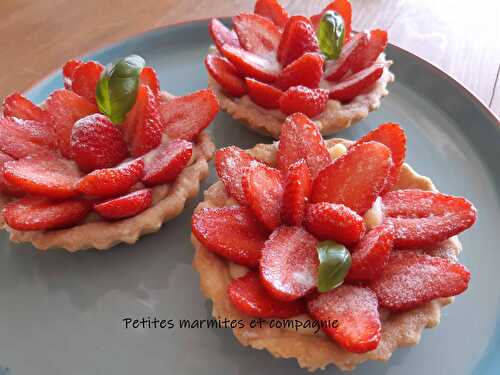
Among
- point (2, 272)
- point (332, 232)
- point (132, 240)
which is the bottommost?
point (2, 272)

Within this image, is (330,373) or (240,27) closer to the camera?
(330,373)

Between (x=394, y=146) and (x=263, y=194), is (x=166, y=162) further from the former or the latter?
(x=394, y=146)

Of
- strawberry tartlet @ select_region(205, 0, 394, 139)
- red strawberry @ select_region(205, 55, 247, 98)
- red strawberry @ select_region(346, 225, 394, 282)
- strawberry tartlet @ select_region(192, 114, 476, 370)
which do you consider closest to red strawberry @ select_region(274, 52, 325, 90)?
strawberry tartlet @ select_region(205, 0, 394, 139)

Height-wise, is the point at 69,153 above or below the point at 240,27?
below

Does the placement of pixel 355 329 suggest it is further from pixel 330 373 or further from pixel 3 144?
pixel 3 144

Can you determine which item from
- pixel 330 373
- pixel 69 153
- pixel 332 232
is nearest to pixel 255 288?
pixel 332 232

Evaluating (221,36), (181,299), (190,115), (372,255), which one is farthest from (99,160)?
(372,255)

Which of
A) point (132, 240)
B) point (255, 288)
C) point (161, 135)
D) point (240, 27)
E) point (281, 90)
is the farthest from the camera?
point (240, 27)
